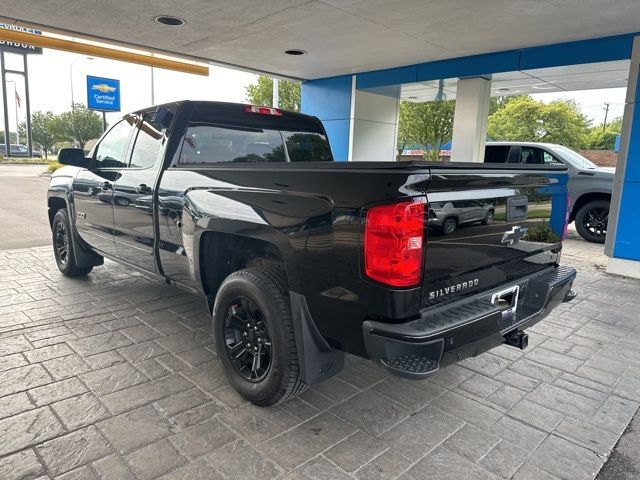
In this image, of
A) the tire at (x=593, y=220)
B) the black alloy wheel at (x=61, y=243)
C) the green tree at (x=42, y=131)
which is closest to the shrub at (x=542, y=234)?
the black alloy wheel at (x=61, y=243)

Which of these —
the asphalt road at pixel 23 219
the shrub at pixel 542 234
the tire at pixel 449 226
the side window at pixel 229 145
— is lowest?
the asphalt road at pixel 23 219

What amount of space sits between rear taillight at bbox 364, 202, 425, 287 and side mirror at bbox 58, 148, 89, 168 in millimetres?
3577

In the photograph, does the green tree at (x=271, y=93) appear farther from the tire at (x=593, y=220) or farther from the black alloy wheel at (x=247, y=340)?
the black alloy wheel at (x=247, y=340)

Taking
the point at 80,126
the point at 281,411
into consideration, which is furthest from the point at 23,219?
the point at 80,126

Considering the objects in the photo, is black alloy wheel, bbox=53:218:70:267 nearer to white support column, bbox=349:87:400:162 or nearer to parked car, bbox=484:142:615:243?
white support column, bbox=349:87:400:162

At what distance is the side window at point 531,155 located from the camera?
373 inches

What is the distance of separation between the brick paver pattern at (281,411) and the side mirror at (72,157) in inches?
56.5

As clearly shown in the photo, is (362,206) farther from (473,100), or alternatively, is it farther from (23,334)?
(473,100)

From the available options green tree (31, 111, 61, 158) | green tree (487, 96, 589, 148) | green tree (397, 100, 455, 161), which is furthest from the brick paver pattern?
green tree (31, 111, 61, 158)

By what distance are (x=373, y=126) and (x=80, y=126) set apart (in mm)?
38063

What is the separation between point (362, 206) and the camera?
2.07 metres

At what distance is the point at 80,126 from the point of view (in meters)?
40.5

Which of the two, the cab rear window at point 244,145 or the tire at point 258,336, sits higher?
the cab rear window at point 244,145

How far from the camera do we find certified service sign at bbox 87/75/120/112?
978 inches
